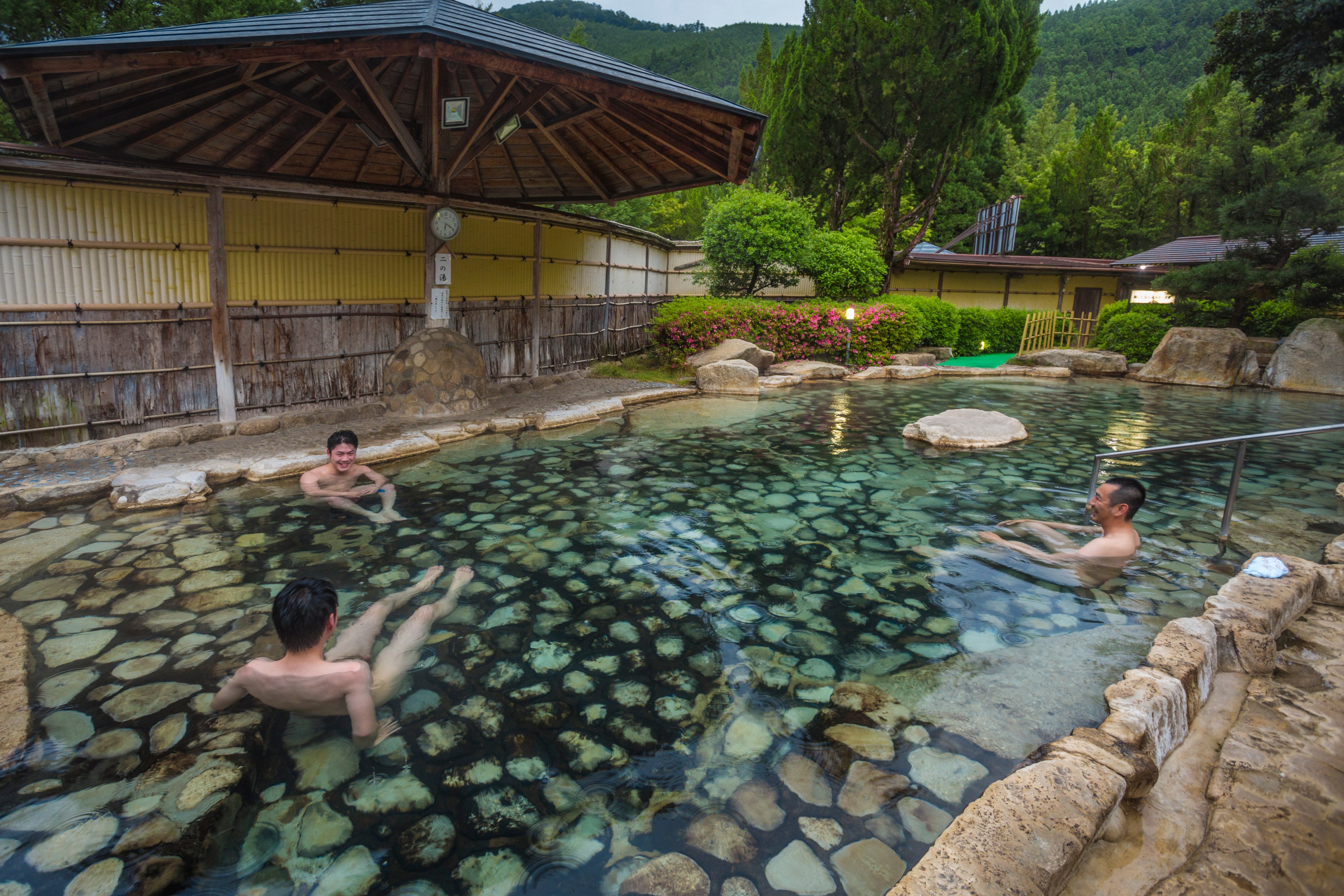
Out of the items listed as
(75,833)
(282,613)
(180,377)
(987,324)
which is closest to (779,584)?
(282,613)

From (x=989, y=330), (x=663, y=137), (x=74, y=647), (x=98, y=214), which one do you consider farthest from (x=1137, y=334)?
(x=74, y=647)

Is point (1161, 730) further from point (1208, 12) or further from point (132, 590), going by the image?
point (1208, 12)

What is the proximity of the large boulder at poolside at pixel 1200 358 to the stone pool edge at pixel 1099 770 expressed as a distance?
43.8ft

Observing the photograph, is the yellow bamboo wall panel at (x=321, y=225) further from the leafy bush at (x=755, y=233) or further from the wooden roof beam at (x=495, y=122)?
the leafy bush at (x=755, y=233)

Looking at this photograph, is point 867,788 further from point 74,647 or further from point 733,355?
point 733,355

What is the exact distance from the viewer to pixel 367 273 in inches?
338

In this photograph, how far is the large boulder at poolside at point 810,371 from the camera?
534 inches

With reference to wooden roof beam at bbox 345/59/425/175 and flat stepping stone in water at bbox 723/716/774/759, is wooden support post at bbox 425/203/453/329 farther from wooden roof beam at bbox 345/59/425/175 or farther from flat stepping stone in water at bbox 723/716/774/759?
flat stepping stone in water at bbox 723/716/774/759

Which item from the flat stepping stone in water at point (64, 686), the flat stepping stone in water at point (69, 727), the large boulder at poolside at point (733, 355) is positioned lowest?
the flat stepping stone in water at point (69, 727)

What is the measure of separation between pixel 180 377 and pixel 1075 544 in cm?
821

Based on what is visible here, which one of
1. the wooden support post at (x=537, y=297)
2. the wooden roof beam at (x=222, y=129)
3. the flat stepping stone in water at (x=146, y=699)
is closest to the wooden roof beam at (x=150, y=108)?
the wooden roof beam at (x=222, y=129)

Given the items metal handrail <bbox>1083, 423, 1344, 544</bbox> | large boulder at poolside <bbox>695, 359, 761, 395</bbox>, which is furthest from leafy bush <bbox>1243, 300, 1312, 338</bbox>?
metal handrail <bbox>1083, 423, 1344, 544</bbox>

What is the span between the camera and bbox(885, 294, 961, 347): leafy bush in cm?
1852

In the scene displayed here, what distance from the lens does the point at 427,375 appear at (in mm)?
8359
